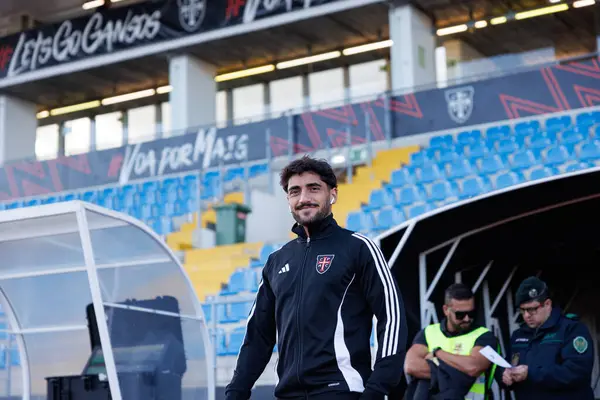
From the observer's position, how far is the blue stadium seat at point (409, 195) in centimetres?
1492

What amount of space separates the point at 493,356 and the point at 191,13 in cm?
1778

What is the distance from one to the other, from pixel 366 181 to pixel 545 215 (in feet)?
30.2

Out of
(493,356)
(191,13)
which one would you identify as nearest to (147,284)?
(493,356)

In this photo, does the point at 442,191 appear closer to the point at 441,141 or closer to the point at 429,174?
the point at 429,174

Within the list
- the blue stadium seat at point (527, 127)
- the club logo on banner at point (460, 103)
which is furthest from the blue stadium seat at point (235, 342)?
the club logo on banner at point (460, 103)

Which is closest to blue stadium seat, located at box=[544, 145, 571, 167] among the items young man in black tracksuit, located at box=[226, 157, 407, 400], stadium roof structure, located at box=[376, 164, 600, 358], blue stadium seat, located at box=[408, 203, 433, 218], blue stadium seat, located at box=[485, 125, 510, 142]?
blue stadium seat, located at box=[485, 125, 510, 142]

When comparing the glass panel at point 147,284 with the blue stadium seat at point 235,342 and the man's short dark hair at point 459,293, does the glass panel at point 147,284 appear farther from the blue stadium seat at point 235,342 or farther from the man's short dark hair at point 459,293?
the blue stadium seat at point 235,342

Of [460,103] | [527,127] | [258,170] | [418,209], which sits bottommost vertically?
[418,209]

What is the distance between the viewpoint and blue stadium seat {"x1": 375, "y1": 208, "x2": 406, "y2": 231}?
14.2 metres

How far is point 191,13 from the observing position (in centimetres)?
2242

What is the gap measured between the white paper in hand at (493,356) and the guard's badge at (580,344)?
39cm

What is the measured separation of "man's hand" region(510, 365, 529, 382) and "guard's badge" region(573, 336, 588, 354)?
1.02ft

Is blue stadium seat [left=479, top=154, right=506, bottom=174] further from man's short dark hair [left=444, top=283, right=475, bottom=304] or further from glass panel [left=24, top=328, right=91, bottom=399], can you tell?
man's short dark hair [left=444, top=283, right=475, bottom=304]

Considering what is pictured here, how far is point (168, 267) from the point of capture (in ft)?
25.4
